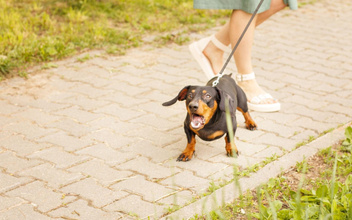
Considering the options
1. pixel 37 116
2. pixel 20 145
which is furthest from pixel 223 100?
pixel 37 116

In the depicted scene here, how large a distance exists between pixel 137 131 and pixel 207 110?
3.46 ft

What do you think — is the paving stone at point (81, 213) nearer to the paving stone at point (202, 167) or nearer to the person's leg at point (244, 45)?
the paving stone at point (202, 167)

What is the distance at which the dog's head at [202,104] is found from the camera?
3.64 metres

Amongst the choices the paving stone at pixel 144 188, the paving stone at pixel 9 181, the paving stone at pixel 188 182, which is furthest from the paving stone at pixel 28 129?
the paving stone at pixel 188 182

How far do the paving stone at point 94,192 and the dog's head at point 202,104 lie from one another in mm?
714

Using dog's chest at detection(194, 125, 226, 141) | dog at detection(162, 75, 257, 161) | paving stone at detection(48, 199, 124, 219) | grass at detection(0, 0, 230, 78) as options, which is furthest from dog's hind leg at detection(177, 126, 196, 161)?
grass at detection(0, 0, 230, 78)

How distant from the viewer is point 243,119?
4.80m

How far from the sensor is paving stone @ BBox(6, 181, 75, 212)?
11.2ft

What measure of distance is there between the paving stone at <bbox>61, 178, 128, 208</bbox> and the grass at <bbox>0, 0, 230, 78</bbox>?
7.93ft

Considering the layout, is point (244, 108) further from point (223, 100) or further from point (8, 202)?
point (8, 202)

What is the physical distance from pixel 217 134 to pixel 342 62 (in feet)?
10.3

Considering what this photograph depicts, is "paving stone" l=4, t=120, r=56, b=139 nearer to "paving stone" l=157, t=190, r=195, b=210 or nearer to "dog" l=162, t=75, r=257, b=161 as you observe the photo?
"dog" l=162, t=75, r=257, b=161

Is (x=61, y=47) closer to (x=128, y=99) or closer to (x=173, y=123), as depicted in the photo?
(x=128, y=99)

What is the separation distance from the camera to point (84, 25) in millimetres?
7062
